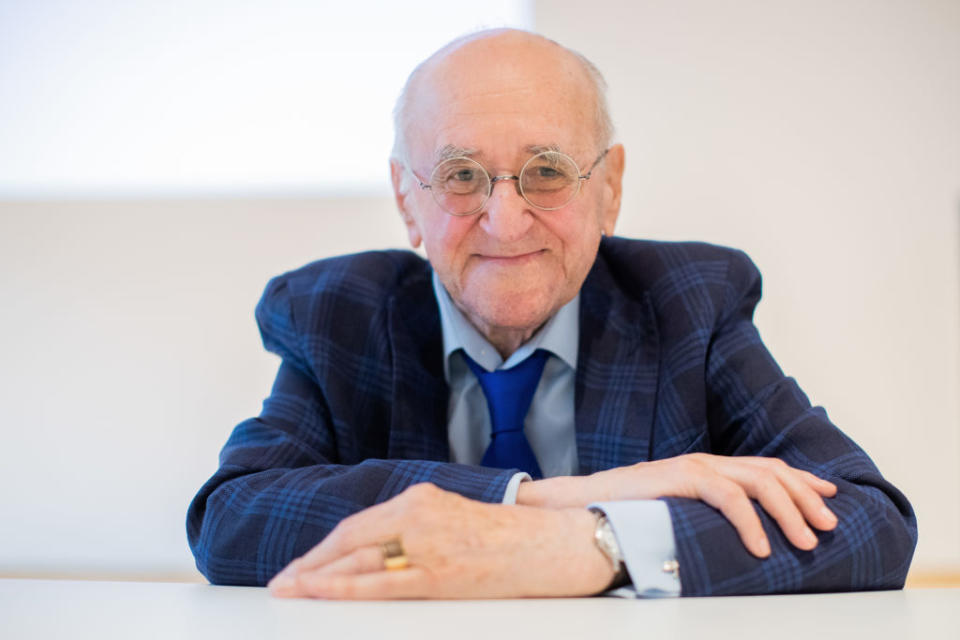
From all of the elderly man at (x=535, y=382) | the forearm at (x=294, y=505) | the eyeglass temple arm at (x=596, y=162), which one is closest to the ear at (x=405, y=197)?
the elderly man at (x=535, y=382)

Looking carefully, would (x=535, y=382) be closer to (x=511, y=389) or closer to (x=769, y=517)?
(x=511, y=389)

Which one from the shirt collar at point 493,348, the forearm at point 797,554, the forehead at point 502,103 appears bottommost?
the forearm at point 797,554

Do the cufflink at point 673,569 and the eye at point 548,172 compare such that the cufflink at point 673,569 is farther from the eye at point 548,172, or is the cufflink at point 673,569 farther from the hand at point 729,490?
the eye at point 548,172

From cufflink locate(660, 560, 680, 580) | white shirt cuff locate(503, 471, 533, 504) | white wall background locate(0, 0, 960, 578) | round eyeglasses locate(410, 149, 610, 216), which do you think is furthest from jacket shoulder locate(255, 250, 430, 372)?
cufflink locate(660, 560, 680, 580)

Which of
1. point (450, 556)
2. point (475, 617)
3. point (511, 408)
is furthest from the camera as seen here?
point (511, 408)

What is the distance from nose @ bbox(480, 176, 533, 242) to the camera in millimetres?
1359

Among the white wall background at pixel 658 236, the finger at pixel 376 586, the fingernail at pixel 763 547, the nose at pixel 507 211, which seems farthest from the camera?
the white wall background at pixel 658 236

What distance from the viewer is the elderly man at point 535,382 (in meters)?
0.99

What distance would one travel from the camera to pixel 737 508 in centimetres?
95

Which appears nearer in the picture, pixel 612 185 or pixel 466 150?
pixel 466 150

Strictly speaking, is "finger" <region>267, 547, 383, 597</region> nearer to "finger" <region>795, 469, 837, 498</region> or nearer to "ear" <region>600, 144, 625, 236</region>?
"finger" <region>795, 469, 837, 498</region>

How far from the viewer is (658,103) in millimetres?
2229

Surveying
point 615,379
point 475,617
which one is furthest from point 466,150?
point 475,617

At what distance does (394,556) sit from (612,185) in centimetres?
97
